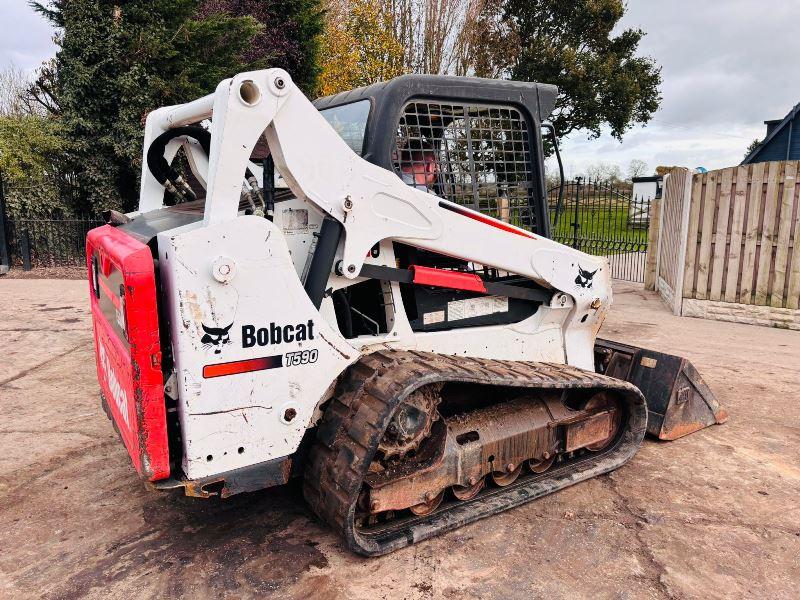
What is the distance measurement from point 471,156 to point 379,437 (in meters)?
1.73

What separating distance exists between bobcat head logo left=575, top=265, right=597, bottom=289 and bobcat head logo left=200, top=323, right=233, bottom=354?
7.39 feet

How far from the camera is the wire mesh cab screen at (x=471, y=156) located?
3.31 meters

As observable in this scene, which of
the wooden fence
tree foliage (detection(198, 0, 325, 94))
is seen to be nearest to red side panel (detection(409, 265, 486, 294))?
the wooden fence

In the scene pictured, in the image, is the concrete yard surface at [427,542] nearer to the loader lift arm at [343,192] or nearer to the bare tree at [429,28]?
the loader lift arm at [343,192]

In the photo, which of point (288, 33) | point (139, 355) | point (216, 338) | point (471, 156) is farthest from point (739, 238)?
point (288, 33)

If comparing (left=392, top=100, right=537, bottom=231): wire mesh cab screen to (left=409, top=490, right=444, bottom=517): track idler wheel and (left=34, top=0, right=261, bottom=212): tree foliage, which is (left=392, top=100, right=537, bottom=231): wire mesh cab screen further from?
(left=34, top=0, right=261, bottom=212): tree foliage

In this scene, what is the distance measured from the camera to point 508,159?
371 cm

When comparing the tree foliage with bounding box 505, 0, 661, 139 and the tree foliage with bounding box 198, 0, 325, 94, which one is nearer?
the tree foliage with bounding box 198, 0, 325, 94

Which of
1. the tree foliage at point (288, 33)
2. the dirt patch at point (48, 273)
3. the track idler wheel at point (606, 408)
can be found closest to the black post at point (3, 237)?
the dirt patch at point (48, 273)

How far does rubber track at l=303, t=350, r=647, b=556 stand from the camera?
9.05 feet

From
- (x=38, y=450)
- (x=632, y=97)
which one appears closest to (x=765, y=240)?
(x=38, y=450)

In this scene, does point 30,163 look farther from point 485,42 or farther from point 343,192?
point 485,42

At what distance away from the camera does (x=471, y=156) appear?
139 inches

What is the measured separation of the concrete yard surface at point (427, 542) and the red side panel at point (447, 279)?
4.18ft
